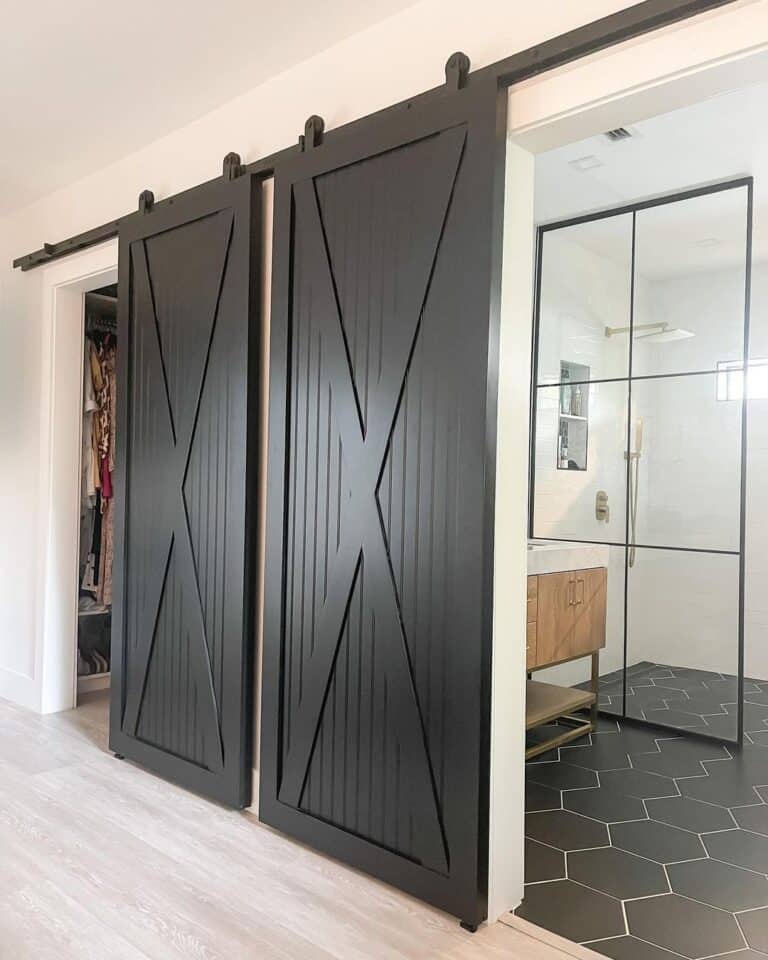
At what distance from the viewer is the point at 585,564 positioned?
3.95 meters

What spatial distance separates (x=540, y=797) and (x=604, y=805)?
255mm

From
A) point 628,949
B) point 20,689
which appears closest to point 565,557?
point 628,949

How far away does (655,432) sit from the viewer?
4.24 m

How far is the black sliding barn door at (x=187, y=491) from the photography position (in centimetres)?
287

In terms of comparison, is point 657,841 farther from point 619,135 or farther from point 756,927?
point 619,135

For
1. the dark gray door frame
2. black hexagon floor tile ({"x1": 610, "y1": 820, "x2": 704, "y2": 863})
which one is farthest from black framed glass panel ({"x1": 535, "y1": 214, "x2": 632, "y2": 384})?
black hexagon floor tile ({"x1": 610, "y1": 820, "x2": 704, "y2": 863})

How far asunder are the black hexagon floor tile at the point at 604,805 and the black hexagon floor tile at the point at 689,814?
6 cm

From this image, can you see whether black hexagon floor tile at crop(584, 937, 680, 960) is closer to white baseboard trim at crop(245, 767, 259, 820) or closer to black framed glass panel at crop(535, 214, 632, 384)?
white baseboard trim at crop(245, 767, 259, 820)

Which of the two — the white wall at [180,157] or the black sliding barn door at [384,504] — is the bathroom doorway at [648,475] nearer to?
the black sliding barn door at [384,504]

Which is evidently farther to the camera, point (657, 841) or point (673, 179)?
point (673, 179)

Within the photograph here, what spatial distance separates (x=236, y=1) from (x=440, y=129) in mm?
819

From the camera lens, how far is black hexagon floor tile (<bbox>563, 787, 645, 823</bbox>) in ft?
9.59

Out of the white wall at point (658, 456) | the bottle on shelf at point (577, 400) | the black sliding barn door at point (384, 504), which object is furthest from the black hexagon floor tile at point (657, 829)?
the bottle on shelf at point (577, 400)

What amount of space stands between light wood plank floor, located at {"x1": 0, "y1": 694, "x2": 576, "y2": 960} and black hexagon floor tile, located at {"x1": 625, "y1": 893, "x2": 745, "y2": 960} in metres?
0.34
